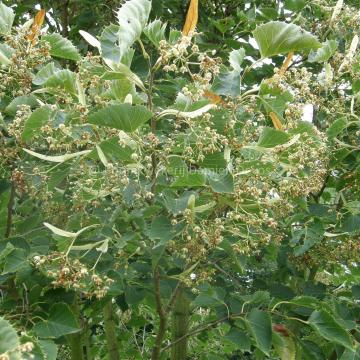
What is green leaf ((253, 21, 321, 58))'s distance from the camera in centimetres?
215

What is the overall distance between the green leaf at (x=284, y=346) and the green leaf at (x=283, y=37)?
124cm

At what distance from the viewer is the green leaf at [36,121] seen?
2146mm

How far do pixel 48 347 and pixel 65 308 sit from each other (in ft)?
0.92

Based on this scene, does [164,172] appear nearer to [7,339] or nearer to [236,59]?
[236,59]

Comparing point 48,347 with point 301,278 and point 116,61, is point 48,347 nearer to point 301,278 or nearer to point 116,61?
point 116,61

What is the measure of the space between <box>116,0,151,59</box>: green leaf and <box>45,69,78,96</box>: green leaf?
0.24 m

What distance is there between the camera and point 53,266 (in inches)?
90.7

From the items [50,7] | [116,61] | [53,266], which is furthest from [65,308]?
[50,7]

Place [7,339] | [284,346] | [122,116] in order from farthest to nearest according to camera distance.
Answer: [284,346] < [122,116] < [7,339]

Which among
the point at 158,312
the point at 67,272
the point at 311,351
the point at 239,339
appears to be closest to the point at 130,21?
the point at 67,272

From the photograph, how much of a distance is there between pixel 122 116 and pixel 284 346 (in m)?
1.33

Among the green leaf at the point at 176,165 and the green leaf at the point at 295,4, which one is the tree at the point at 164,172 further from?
the green leaf at the point at 295,4

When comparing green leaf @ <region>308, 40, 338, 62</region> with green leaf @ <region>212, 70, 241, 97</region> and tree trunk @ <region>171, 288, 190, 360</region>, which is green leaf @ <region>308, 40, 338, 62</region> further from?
tree trunk @ <region>171, 288, 190, 360</region>

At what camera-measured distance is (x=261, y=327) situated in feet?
8.73
